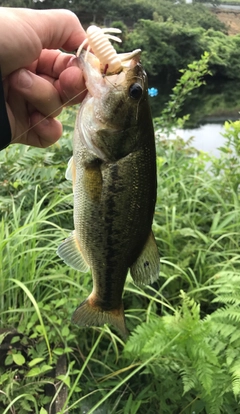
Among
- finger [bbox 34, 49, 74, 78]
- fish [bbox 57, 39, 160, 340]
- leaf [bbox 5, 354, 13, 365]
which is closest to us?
fish [bbox 57, 39, 160, 340]

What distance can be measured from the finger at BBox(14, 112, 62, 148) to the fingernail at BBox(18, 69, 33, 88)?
0.25 meters

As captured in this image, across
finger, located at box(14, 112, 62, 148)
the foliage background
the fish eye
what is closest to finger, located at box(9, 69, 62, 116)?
finger, located at box(14, 112, 62, 148)

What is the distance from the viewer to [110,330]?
2277mm

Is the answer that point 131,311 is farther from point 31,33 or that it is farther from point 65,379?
point 31,33

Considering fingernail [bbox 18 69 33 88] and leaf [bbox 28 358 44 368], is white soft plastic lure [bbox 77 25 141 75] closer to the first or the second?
fingernail [bbox 18 69 33 88]

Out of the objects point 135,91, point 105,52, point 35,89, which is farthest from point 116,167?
point 35,89

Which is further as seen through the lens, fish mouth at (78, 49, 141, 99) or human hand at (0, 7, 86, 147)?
human hand at (0, 7, 86, 147)

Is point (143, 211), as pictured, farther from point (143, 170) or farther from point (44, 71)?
point (44, 71)

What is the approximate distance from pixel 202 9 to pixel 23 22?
24.0 m

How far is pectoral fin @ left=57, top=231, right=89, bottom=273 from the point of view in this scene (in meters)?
1.38

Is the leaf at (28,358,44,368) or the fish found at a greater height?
the fish

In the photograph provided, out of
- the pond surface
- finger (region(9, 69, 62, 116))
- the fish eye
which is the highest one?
the fish eye

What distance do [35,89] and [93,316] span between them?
3.09ft

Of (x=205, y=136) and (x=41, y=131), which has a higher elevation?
(x=41, y=131)
